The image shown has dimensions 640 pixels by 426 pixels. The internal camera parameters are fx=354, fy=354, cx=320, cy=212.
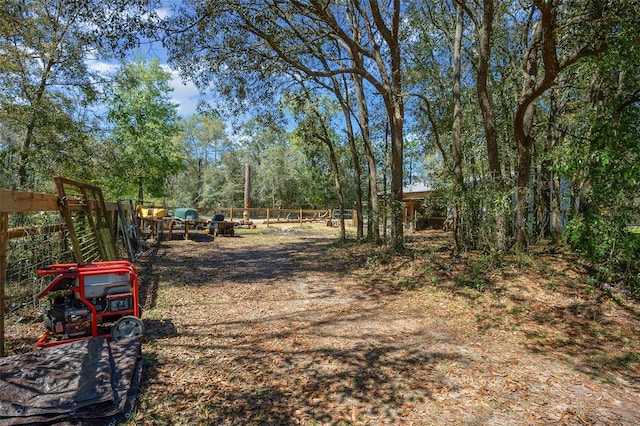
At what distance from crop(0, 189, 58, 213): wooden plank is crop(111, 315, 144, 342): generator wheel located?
1523 mm

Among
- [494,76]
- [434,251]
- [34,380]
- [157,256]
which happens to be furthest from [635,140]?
[157,256]

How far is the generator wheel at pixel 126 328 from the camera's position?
13.1ft

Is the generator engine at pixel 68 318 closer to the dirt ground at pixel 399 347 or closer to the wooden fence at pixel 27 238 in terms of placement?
the wooden fence at pixel 27 238

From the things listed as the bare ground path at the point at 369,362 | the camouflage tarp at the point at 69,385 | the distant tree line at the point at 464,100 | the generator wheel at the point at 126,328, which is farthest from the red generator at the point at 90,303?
the distant tree line at the point at 464,100

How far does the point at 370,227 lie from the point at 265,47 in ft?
22.5

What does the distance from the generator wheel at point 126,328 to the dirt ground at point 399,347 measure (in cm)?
29

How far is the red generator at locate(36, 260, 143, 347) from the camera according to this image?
3758 mm

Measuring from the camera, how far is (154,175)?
2058 cm

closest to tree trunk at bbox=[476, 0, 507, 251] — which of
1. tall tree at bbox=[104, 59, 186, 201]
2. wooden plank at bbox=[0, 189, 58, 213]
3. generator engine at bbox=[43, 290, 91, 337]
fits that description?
generator engine at bbox=[43, 290, 91, 337]

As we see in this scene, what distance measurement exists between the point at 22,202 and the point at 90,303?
48.2 inches

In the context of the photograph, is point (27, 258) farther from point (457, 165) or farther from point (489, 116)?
point (489, 116)

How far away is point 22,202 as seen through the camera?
350cm

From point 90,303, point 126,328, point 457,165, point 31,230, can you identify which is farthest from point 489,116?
point 31,230

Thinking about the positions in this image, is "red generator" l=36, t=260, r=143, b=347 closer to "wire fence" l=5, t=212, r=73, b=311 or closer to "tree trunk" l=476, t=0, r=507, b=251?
"wire fence" l=5, t=212, r=73, b=311
